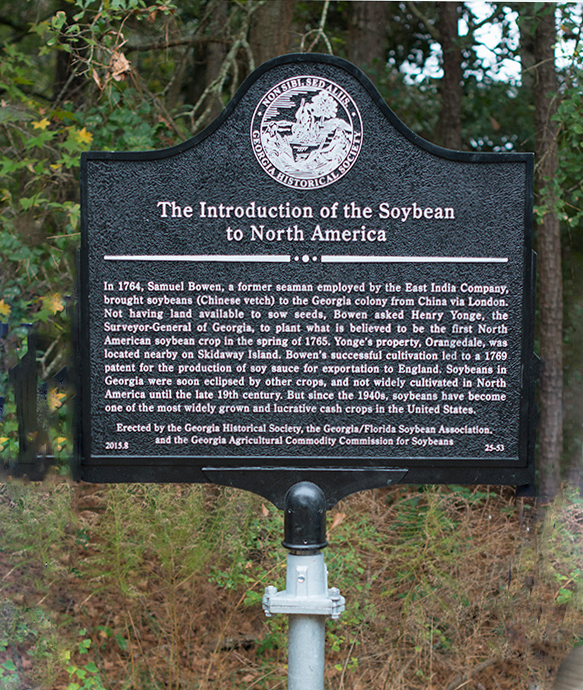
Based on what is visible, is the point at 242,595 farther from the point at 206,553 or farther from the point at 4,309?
the point at 4,309

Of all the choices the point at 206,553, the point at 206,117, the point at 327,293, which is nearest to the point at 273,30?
the point at 206,117

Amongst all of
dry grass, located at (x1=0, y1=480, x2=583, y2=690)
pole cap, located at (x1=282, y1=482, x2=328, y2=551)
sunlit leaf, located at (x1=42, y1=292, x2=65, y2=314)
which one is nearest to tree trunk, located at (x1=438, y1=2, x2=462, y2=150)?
dry grass, located at (x1=0, y1=480, x2=583, y2=690)

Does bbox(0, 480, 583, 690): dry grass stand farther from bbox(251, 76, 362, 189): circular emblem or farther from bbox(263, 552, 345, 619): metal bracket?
bbox(251, 76, 362, 189): circular emblem

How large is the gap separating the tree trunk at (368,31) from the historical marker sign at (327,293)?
16.0ft

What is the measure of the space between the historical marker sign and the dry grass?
1.65 metres

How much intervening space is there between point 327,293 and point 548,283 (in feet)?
11.8

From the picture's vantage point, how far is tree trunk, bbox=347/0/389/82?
287 inches

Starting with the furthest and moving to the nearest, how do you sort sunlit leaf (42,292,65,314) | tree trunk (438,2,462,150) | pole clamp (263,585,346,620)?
tree trunk (438,2,462,150) < sunlit leaf (42,292,65,314) < pole clamp (263,585,346,620)

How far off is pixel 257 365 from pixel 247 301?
277 millimetres

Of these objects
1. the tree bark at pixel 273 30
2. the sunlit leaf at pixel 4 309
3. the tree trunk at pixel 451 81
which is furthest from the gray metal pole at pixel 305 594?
the tree trunk at pixel 451 81

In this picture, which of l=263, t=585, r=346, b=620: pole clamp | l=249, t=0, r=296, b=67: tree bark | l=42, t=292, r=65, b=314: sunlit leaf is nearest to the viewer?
Answer: l=263, t=585, r=346, b=620: pole clamp

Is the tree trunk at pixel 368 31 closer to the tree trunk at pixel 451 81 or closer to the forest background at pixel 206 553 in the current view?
the tree trunk at pixel 451 81

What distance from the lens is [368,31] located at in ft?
24.0

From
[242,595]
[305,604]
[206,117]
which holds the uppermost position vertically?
[206,117]
